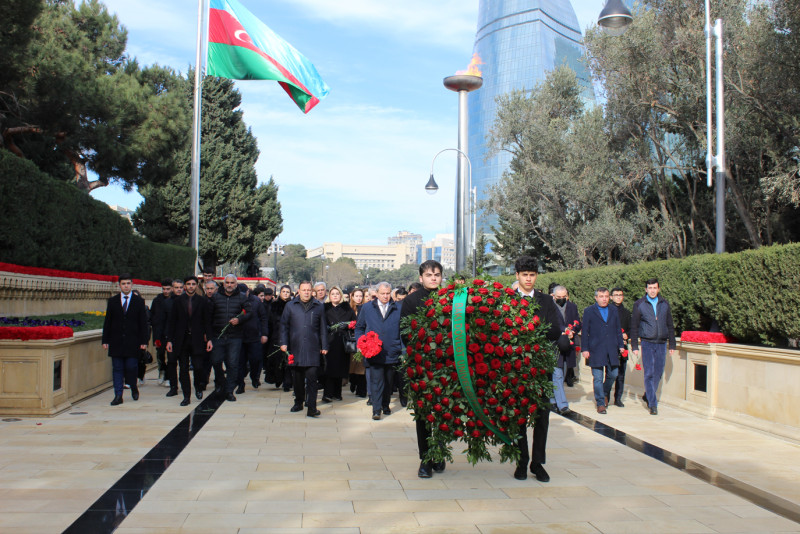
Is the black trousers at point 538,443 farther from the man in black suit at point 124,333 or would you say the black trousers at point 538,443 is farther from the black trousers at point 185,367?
the man in black suit at point 124,333

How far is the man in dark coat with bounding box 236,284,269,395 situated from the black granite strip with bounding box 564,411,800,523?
18.6 feet

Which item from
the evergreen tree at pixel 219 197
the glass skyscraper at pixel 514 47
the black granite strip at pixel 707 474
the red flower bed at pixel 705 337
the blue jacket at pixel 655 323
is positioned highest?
the glass skyscraper at pixel 514 47

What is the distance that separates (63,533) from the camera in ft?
14.8

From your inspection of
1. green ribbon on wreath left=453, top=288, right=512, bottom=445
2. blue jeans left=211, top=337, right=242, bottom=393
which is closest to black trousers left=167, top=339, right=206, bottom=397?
blue jeans left=211, top=337, right=242, bottom=393

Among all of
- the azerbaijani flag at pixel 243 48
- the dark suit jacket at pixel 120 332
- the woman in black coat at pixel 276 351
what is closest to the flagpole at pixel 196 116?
the azerbaijani flag at pixel 243 48

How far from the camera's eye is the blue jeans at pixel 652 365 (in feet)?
33.3

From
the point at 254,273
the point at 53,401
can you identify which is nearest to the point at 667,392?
the point at 53,401

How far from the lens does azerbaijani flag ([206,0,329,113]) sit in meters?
18.0

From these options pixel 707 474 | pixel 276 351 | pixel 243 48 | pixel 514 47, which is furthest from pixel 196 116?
pixel 514 47

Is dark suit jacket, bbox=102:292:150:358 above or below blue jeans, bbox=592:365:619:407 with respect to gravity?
above

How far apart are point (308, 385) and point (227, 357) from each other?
2.08 meters

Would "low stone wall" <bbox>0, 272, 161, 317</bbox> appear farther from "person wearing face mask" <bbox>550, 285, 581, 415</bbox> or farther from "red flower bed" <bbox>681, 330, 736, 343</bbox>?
"red flower bed" <bbox>681, 330, 736, 343</bbox>

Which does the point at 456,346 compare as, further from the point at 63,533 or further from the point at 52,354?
the point at 52,354

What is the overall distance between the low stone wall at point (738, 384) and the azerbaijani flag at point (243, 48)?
12.3m
